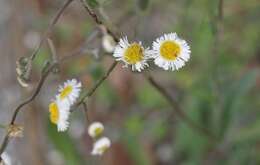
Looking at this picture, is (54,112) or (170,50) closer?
(170,50)

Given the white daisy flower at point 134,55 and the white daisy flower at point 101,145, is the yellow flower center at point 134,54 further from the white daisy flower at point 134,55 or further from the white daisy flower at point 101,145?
the white daisy flower at point 101,145

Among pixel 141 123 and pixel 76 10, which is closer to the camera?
pixel 141 123

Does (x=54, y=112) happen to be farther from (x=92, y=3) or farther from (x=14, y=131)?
(x=92, y=3)

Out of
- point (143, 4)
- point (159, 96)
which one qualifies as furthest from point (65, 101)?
point (159, 96)

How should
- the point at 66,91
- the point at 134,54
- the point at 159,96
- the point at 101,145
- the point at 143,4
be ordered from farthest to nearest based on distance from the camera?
1. the point at 159,96
2. the point at 143,4
3. the point at 101,145
4. the point at 66,91
5. the point at 134,54

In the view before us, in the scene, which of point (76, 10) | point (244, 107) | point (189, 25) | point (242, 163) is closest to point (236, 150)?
point (242, 163)

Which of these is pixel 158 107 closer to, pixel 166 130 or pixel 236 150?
pixel 166 130
